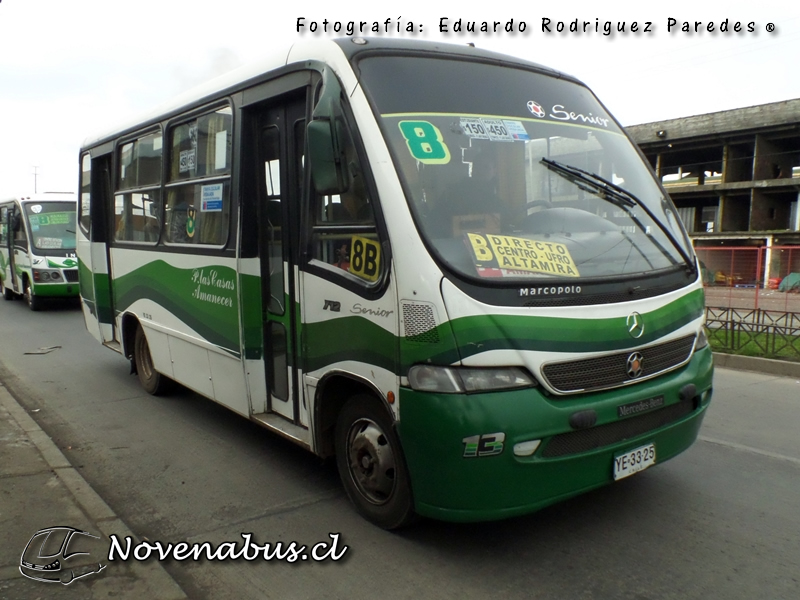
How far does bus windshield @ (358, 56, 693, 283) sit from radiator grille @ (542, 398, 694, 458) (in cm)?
77

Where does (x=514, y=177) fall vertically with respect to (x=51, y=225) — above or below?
above

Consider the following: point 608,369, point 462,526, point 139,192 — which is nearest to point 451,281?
point 608,369

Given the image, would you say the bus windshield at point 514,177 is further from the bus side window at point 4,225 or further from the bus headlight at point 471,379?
the bus side window at point 4,225

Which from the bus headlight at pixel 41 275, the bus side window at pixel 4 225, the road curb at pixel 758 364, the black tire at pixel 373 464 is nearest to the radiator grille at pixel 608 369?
the black tire at pixel 373 464

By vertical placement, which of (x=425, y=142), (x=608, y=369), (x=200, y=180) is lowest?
(x=608, y=369)

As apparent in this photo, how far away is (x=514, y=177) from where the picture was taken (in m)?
3.91

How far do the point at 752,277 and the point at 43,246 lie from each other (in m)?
15.3

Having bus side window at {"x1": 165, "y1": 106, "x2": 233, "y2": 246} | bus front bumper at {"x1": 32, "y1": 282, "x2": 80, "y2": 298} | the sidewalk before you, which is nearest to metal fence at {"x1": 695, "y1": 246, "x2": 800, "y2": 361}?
bus side window at {"x1": 165, "y1": 106, "x2": 233, "y2": 246}

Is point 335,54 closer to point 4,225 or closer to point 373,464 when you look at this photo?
point 373,464

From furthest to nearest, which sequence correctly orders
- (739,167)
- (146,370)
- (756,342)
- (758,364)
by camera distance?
(739,167), (756,342), (758,364), (146,370)

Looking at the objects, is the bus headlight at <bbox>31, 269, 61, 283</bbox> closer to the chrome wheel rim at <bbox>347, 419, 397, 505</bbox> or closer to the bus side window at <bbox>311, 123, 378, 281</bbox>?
the bus side window at <bbox>311, 123, 378, 281</bbox>

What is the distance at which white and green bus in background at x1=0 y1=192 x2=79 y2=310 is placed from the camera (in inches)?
611

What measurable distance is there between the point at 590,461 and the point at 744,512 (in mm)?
1376

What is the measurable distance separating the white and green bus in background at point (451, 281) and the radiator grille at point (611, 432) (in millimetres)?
12
